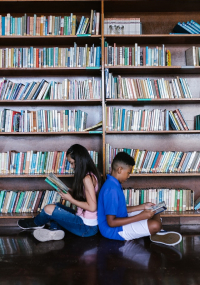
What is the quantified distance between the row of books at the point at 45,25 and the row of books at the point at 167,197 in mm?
1840

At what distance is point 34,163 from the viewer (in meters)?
Answer: 3.33

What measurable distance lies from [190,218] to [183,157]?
27.7 inches

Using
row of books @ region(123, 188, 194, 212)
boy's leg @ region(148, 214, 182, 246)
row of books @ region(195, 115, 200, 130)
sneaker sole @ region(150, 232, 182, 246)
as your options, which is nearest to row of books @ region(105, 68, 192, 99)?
row of books @ region(195, 115, 200, 130)

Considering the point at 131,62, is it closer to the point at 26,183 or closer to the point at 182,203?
the point at 182,203

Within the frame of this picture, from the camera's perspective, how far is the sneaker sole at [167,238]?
2607 mm

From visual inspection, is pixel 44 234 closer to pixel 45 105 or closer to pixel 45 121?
pixel 45 121

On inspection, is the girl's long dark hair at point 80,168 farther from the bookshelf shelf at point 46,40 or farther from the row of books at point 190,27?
the row of books at point 190,27

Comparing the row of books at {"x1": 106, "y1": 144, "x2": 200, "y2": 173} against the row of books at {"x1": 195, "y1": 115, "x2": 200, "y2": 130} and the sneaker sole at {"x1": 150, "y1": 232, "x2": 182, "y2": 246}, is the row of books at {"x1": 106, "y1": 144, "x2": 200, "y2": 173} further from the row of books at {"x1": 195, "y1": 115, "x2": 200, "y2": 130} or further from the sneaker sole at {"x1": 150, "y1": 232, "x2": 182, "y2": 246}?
the sneaker sole at {"x1": 150, "y1": 232, "x2": 182, "y2": 246}

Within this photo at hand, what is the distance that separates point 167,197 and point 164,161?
41 centimetres

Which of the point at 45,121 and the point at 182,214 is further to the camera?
the point at 45,121

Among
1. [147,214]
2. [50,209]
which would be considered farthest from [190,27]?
[50,209]

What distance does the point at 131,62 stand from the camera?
10.8 feet

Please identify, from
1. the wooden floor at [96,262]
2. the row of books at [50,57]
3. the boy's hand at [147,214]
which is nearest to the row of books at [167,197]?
the wooden floor at [96,262]

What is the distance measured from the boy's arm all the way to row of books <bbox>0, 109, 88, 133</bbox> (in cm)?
117
